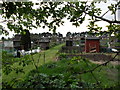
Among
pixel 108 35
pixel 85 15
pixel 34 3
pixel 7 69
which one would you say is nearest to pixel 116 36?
pixel 108 35

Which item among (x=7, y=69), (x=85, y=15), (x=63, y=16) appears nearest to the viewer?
(x=85, y=15)

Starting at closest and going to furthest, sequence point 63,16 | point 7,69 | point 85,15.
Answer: point 85,15
point 63,16
point 7,69

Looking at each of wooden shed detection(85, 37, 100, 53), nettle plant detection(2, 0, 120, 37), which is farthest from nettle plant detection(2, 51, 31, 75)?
wooden shed detection(85, 37, 100, 53)

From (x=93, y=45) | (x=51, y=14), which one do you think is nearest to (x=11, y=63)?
(x=51, y=14)

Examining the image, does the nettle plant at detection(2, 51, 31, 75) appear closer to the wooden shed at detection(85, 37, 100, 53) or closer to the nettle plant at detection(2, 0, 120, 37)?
the nettle plant at detection(2, 0, 120, 37)

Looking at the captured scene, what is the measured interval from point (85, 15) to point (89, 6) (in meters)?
0.06

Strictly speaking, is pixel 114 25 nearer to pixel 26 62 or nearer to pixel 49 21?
pixel 49 21

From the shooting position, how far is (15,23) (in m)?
0.89

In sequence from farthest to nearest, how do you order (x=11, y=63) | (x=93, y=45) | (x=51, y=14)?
1. (x=93, y=45)
2. (x=11, y=63)
3. (x=51, y=14)

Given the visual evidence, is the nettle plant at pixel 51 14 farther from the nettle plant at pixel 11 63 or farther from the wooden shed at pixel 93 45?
the wooden shed at pixel 93 45

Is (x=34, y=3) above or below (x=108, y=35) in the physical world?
above

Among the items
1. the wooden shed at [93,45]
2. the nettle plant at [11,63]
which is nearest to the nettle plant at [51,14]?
the nettle plant at [11,63]

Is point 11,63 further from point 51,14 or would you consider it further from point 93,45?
point 93,45

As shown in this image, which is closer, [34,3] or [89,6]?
[89,6]
